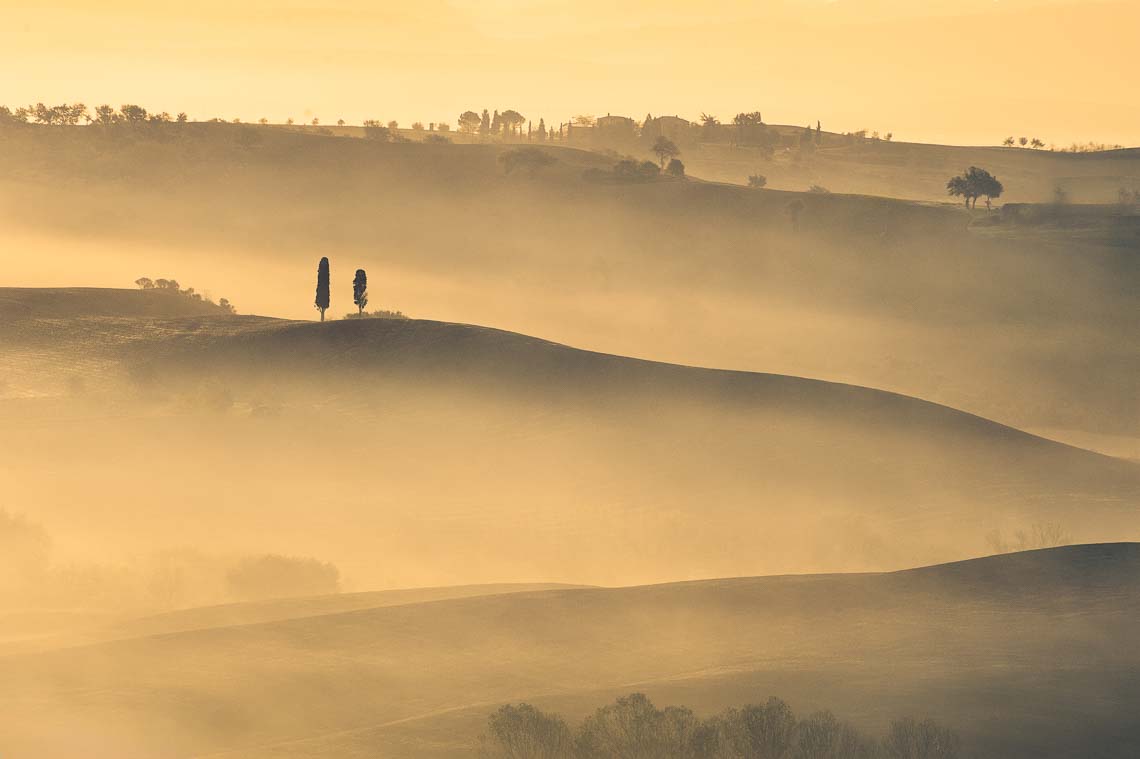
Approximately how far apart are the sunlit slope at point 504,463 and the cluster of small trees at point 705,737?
2641 cm

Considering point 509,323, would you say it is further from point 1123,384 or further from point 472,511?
point 472,511

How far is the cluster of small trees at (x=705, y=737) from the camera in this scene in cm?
3120

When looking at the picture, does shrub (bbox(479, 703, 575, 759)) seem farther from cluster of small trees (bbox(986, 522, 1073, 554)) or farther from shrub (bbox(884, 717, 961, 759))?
cluster of small trees (bbox(986, 522, 1073, 554))

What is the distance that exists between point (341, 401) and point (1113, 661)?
57.2 metres

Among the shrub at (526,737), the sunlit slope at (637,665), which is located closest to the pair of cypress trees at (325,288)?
the sunlit slope at (637,665)

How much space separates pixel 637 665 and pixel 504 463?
3871 cm

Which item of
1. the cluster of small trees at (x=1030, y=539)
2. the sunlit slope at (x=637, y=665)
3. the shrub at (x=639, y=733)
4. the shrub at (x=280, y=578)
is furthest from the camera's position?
the cluster of small trees at (x=1030, y=539)

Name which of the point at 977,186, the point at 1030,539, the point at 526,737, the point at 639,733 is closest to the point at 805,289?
the point at 977,186

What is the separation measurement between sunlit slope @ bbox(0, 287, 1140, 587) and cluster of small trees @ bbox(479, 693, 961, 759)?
26406mm

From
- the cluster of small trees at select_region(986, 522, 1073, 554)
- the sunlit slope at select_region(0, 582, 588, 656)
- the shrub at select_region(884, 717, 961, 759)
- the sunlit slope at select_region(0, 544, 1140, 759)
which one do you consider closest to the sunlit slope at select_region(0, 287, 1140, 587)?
the cluster of small trees at select_region(986, 522, 1073, 554)

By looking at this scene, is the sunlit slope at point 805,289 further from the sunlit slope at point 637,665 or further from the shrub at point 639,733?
the shrub at point 639,733

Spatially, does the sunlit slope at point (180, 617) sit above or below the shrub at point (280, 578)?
above

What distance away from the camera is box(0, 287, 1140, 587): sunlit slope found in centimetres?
6462

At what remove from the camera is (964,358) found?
132500 mm
